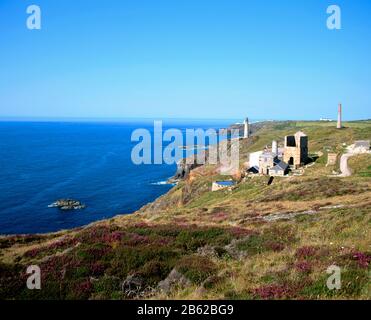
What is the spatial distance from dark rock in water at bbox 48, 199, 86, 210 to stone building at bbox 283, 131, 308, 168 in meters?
49.4

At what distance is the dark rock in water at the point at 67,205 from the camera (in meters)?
86.6

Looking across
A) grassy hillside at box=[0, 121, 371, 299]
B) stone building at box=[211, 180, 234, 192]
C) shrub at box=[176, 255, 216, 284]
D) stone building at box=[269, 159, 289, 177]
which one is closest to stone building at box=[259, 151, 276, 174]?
stone building at box=[269, 159, 289, 177]

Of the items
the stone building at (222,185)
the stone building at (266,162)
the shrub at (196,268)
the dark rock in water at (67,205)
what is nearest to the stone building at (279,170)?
the stone building at (266,162)

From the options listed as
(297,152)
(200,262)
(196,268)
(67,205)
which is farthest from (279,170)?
(196,268)

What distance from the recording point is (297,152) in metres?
75.4

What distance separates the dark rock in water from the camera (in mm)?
86625

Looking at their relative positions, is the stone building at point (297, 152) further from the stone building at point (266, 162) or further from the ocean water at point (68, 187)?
the ocean water at point (68, 187)

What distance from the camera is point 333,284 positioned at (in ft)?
33.9

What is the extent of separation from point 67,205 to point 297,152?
5466cm

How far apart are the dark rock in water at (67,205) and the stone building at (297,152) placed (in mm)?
49356

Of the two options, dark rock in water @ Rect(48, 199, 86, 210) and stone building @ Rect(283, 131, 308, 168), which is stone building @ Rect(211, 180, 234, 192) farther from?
dark rock in water @ Rect(48, 199, 86, 210)

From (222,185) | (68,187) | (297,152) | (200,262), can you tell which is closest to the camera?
(200,262)

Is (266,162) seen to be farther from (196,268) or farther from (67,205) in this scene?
(196,268)

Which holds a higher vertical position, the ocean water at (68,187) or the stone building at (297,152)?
the stone building at (297,152)
